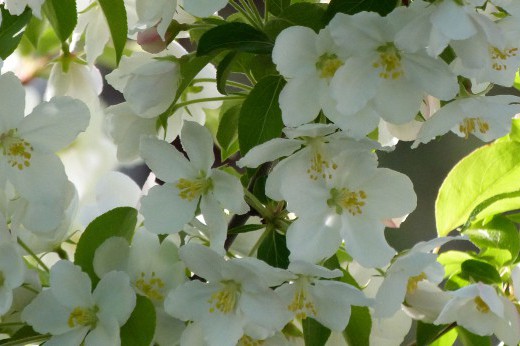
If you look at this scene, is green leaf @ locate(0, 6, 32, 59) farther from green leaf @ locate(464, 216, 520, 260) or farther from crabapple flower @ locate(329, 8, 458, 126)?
green leaf @ locate(464, 216, 520, 260)

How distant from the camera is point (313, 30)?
1.95 feet

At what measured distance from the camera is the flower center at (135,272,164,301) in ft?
2.13

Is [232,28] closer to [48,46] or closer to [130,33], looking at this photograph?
[130,33]

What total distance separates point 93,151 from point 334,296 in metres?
0.31

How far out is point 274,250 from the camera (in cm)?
65

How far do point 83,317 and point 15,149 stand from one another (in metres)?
0.13

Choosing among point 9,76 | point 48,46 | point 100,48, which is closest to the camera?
point 9,76

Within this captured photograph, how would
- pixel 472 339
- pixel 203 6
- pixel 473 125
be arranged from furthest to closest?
pixel 472 339 < pixel 473 125 < pixel 203 6

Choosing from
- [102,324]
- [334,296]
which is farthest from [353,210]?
[102,324]

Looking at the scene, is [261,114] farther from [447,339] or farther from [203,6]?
[447,339]

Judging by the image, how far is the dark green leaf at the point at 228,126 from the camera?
0.72 meters

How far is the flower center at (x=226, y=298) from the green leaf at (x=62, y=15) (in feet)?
0.74

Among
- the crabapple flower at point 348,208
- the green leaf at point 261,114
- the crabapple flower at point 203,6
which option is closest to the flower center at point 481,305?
the crabapple flower at point 348,208

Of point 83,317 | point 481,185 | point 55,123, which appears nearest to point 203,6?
point 55,123
